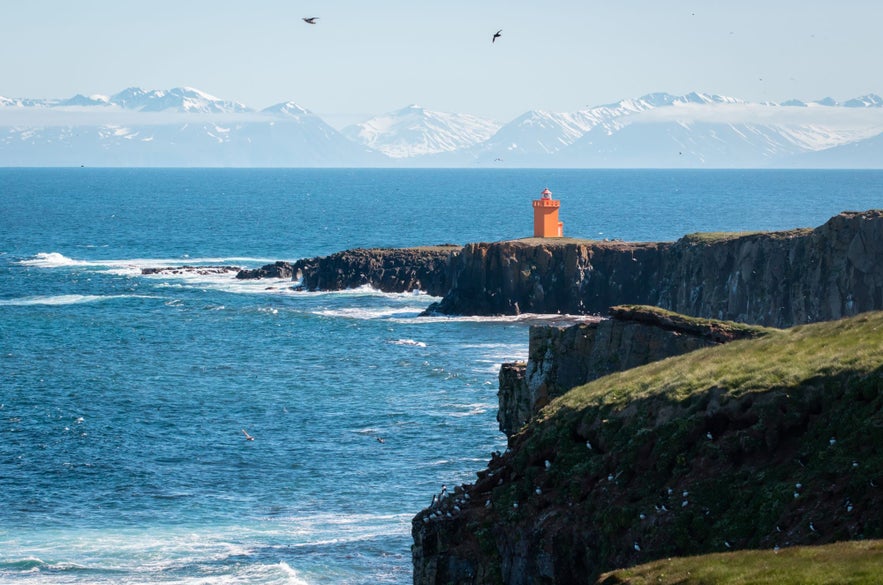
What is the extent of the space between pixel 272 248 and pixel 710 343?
402ft

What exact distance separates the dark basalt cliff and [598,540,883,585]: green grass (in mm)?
51401

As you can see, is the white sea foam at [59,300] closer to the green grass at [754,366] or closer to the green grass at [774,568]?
the green grass at [754,366]

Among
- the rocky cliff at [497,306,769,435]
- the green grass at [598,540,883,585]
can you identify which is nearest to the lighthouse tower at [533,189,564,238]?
the rocky cliff at [497,306,769,435]

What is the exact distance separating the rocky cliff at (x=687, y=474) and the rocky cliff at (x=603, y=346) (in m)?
7.30

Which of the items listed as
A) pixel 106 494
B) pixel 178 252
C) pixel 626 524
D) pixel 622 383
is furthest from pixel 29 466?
pixel 178 252

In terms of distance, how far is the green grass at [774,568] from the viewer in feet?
62.2

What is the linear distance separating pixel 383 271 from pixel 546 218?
47.4 ft

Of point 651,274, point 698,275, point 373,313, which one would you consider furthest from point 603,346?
point 373,313

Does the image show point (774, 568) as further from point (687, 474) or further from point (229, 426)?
point (229, 426)

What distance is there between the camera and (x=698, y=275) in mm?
86312

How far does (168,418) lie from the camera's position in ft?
197

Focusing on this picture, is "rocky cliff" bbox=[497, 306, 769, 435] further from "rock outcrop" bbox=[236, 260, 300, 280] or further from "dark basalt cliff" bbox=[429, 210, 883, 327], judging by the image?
"rock outcrop" bbox=[236, 260, 300, 280]

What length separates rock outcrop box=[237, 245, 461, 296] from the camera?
11181cm

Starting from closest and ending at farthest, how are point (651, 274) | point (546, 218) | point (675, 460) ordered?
1. point (675, 460)
2. point (651, 274)
3. point (546, 218)
